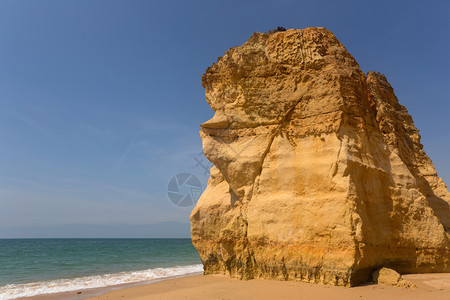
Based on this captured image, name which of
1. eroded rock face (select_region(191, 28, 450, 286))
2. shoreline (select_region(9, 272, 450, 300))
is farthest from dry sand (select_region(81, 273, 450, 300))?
eroded rock face (select_region(191, 28, 450, 286))

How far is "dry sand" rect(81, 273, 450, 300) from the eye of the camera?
20.4 ft

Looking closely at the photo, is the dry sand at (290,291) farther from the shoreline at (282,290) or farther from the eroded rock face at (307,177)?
the eroded rock face at (307,177)

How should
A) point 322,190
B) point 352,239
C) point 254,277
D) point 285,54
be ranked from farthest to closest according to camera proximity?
1. point 285,54
2. point 254,277
3. point 322,190
4. point 352,239

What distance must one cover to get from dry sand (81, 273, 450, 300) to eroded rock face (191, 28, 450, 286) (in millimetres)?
408

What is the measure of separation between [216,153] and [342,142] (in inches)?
147

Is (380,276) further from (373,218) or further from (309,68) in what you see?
(309,68)

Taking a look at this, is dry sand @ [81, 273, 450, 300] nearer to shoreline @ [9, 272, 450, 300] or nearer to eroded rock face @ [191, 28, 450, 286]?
shoreline @ [9, 272, 450, 300]

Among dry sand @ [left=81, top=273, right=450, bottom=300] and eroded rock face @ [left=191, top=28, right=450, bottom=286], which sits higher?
eroded rock face @ [left=191, top=28, right=450, bottom=286]

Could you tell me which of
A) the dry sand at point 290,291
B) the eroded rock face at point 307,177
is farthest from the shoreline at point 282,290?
the eroded rock face at point 307,177

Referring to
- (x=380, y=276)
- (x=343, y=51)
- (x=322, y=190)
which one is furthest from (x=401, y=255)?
(x=343, y=51)

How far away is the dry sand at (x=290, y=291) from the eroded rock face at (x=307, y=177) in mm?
408

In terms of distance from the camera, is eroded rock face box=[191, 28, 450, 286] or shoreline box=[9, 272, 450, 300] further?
eroded rock face box=[191, 28, 450, 286]

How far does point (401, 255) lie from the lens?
807 cm

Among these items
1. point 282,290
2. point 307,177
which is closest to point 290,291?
point 282,290
